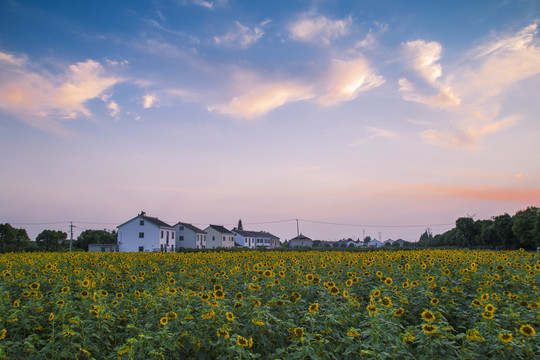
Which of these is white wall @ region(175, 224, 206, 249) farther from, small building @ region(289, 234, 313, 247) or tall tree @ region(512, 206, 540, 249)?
tall tree @ region(512, 206, 540, 249)

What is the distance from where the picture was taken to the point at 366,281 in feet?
29.2

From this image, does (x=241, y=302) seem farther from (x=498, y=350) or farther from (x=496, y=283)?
(x=496, y=283)

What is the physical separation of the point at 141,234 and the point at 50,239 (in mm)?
21665

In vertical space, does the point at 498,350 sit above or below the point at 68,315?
below

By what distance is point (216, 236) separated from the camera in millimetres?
82125

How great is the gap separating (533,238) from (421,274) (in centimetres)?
5583

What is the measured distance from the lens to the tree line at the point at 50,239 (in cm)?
5451

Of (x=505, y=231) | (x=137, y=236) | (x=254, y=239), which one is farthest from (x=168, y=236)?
(x=505, y=231)

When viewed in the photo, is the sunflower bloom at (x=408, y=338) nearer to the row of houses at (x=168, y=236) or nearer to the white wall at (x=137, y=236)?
the row of houses at (x=168, y=236)

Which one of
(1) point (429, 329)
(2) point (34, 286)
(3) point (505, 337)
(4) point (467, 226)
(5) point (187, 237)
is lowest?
(3) point (505, 337)

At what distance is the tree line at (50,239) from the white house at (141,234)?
8.10m

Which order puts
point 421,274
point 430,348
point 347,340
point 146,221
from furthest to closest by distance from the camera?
1. point 146,221
2. point 421,274
3. point 347,340
4. point 430,348

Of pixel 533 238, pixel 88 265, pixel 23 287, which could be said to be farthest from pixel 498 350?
pixel 533 238

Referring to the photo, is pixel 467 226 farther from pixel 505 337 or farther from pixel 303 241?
pixel 505 337
